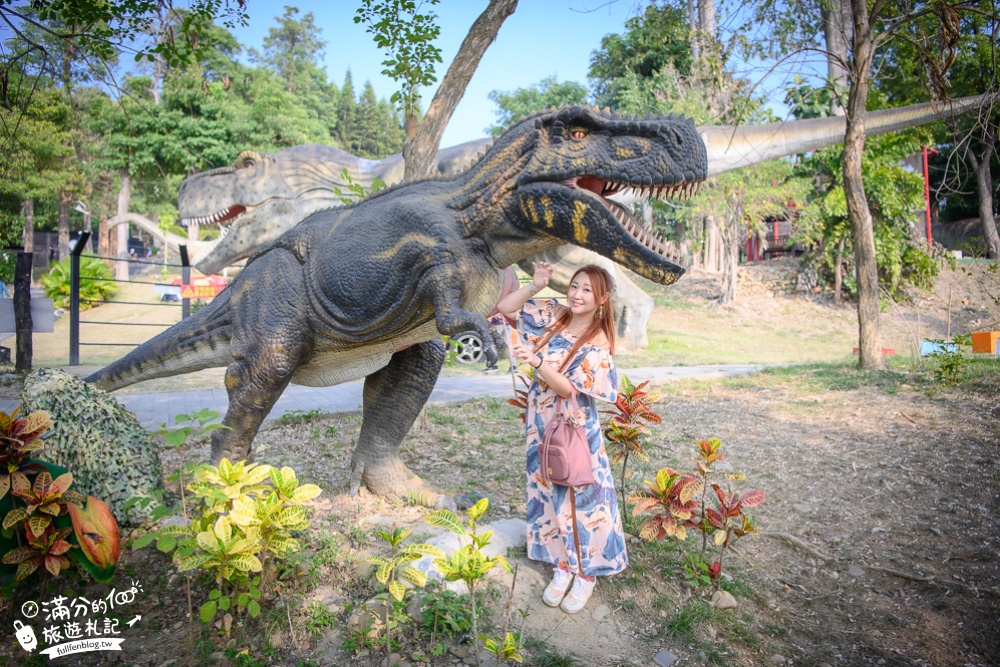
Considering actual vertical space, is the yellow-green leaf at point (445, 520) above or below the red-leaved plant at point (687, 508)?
above

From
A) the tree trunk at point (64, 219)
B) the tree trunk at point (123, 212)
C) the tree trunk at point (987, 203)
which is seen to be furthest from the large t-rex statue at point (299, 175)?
the tree trunk at point (64, 219)

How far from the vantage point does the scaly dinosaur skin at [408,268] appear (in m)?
2.41

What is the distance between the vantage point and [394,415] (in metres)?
3.46

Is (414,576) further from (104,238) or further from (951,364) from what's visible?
(104,238)

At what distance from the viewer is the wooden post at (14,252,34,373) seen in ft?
26.2

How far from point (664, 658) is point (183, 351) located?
2567 millimetres

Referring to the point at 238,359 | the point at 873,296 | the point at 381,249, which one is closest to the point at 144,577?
the point at 238,359

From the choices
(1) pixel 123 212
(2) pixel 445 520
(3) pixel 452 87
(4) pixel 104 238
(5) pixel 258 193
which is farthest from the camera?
(4) pixel 104 238

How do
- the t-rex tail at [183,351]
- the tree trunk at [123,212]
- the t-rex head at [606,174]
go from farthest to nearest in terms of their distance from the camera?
1. the tree trunk at [123,212]
2. the t-rex tail at [183,351]
3. the t-rex head at [606,174]

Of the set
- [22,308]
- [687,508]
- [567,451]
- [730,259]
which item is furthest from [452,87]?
[730,259]

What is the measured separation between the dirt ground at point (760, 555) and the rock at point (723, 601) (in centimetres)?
4

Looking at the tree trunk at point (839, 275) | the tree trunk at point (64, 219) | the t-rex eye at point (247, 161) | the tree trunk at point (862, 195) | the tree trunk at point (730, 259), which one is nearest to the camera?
the t-rex eye at point (247, 161)

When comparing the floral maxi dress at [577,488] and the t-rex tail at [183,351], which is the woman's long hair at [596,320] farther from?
the t-rex tail at [183,351]

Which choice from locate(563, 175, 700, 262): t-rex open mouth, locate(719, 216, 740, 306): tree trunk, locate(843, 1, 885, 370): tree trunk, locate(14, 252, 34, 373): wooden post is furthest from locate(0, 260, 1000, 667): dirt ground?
locate(719, 216, 740, 306): tree trunk
